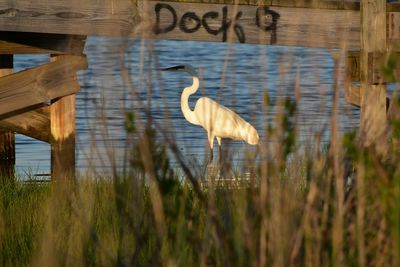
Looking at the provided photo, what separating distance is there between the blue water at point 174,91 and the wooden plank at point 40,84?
342mm

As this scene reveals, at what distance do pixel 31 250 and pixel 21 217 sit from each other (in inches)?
34.4

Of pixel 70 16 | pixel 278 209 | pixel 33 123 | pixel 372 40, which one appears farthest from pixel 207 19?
pixel 278 209

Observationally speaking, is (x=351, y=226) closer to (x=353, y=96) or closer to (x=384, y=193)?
(x=384, y=193)

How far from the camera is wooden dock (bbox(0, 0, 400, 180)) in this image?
728 cm

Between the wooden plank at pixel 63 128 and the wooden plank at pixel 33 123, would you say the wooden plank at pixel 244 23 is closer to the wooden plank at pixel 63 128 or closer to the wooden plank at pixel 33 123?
the wooden plank at pixel 63 128

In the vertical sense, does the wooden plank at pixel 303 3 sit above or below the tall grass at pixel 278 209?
above

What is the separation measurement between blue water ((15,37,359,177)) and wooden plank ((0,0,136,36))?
0.34 metres

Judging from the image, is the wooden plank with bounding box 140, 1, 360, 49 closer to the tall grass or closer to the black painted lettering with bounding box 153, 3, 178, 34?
the black painted lettering with bounding box 153, 3, 178, 34

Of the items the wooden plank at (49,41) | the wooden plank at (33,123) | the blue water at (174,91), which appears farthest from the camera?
the wooden plank at (33,123)

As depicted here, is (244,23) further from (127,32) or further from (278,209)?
(278,209)

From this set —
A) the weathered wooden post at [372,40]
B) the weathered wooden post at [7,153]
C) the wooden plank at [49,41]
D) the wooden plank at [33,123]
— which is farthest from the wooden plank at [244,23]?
the weathered wooden post at [7,153]

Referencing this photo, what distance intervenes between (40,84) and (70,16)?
532mm

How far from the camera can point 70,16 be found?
729 cm

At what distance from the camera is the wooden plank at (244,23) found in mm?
7586
